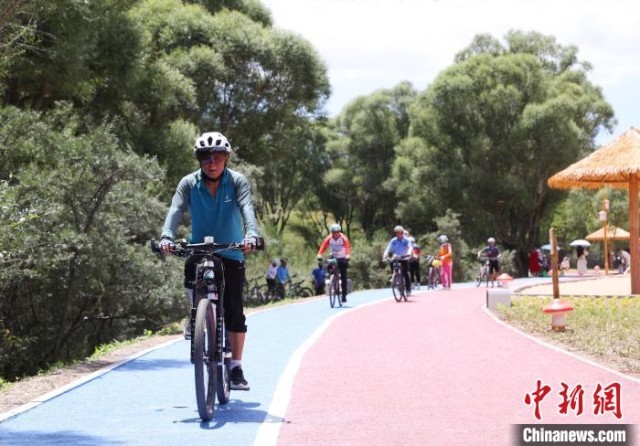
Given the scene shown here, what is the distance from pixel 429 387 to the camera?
9.21m

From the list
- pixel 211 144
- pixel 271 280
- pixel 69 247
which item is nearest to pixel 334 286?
pixel 69 247

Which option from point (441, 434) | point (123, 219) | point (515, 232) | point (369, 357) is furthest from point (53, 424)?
point (515, 232)

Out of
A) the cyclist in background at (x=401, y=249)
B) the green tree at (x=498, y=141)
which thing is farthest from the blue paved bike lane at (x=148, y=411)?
the green tree at (x=498, y=141)

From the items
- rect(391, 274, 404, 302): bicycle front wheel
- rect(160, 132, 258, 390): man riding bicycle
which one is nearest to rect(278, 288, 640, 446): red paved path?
rect(160, 132, 258, 390): man riding bicycle

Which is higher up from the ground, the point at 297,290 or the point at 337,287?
the point at 337,287

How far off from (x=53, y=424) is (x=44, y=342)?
11897 mm

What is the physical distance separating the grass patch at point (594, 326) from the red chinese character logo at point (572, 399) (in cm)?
175

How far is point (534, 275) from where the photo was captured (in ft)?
175

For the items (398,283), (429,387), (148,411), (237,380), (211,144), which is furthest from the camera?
(398,283)

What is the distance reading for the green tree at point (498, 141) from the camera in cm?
5294

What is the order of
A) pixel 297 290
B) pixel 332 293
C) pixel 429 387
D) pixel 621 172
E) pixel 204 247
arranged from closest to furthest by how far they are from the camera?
pixel 204 247 < pixel 429 387 < pixel 332 293 < pixel 621 172 < pixel 297 290

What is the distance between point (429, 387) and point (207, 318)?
2.56 metres

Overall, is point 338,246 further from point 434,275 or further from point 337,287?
point 434,275

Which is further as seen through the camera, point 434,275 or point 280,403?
point 434,275
